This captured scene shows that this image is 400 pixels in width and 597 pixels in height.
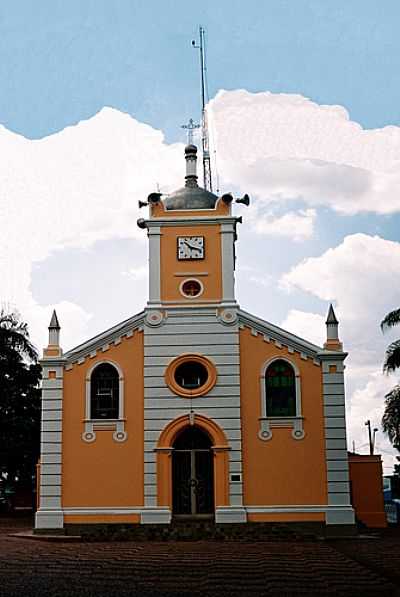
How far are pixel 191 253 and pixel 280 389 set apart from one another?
5.13m

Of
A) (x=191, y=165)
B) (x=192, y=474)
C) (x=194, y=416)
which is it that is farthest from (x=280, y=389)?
(x=191, y=165)

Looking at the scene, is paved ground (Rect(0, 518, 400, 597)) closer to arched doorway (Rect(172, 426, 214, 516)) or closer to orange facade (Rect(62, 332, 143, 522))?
orange facade (Rect(62, 332, 143, 522))

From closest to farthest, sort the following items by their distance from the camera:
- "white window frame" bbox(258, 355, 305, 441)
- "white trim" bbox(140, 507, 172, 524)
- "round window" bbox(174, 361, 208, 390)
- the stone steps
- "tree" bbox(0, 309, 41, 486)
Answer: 1. the stone steps
2. "white trim" bbox(140, 507, 172, 524)
3. "white window frame" bbox(258, 355, 305, 441)
4. "round window" bbox(174, 361, 208, 390)
5. "tree" bbox(0, 309, 41, 486)

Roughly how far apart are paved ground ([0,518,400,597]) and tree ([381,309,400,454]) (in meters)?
7.76

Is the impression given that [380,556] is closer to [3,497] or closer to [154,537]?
[154,537]

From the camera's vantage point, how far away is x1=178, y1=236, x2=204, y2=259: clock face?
29.3m

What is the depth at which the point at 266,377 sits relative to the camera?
2833cm

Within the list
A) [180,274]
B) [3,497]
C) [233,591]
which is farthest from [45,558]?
[3,497]

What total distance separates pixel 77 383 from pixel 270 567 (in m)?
13.3

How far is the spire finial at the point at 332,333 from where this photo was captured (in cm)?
2838

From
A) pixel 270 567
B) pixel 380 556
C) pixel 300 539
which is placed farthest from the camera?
pixel 300 539

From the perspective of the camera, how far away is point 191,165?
3183 centimetres

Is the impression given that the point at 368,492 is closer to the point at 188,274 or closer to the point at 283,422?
the point at 283,422

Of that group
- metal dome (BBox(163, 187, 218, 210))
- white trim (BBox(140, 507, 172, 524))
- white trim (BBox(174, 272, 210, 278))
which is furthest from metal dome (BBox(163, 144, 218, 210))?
white trim (BBox(140, 507, 172, 524))
